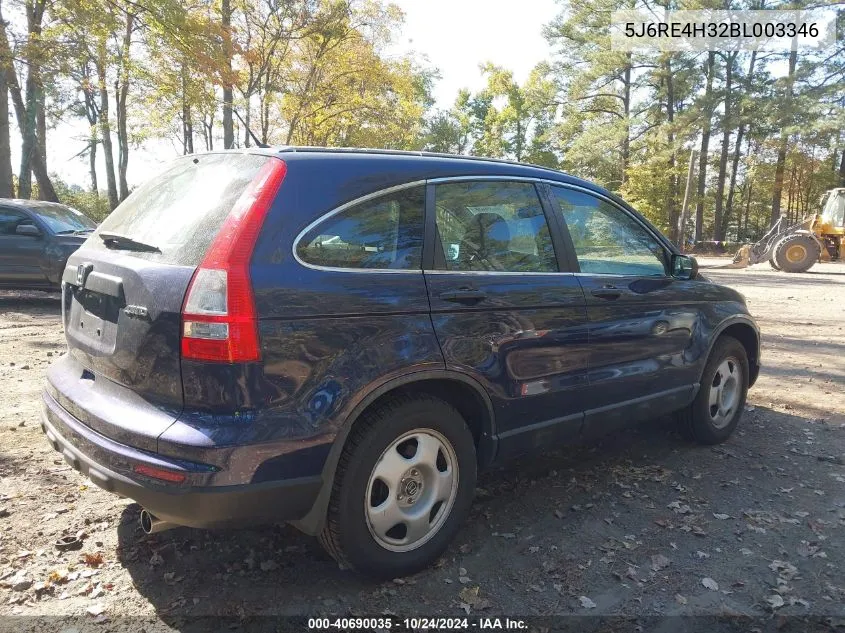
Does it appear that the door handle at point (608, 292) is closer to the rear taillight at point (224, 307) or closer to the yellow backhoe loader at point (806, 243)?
the rear taillight at point (224, 307)

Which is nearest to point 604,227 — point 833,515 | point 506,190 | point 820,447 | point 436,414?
point 506,190

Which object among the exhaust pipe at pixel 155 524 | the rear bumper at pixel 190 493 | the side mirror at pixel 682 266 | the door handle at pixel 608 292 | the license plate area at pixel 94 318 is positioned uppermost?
the side mirror at pixel 682 266

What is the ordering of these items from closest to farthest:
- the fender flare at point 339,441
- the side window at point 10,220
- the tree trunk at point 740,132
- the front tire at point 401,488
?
the fender flare at point 339,441, the front tire at point 401,488, the side window at point 10,220, the tree trunk at point 740,132

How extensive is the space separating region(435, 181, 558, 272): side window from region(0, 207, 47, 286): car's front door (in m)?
8.72

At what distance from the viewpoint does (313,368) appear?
2.35 metres

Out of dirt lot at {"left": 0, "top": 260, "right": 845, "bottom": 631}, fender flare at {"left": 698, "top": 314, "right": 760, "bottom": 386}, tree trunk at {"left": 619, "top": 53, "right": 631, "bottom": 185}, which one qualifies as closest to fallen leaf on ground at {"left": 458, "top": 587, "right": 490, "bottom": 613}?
dirt lot at {"left": 0, "top": 260, "right": 845, "bottom": 631}

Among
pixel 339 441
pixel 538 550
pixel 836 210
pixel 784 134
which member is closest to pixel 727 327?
pixel 538 550

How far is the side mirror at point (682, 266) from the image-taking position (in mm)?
4113

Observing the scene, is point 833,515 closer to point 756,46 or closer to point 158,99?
point 158,99

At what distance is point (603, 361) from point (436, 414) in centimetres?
127

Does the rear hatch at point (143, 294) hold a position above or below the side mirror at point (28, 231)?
below

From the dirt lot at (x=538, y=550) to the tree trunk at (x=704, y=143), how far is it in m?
30.1

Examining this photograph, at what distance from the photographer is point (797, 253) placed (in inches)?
808

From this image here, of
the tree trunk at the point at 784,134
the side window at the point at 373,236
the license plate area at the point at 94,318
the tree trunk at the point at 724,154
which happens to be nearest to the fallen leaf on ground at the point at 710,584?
the side window at the point at 373,236
